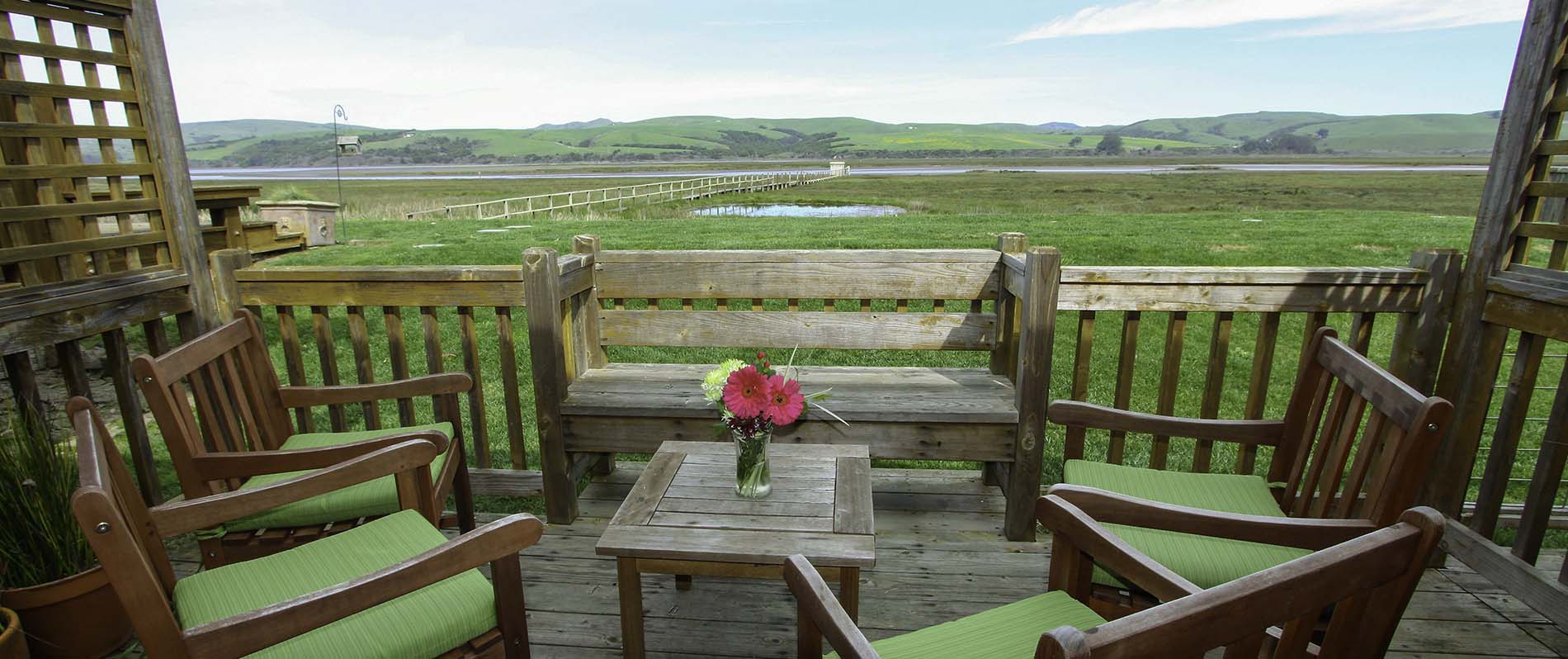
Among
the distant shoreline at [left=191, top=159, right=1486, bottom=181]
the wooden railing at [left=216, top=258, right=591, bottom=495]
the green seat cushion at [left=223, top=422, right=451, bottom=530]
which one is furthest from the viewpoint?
the distant shoreline at [left=191, top=159, right=1486, bottom=181]

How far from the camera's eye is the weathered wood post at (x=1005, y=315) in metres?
3.34

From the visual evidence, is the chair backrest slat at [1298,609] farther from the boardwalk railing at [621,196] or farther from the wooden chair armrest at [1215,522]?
the boardwalk railing at [621,196]

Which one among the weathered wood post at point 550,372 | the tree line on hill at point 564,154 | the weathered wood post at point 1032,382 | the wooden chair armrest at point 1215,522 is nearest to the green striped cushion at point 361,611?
the weathered wood post at point 550,372

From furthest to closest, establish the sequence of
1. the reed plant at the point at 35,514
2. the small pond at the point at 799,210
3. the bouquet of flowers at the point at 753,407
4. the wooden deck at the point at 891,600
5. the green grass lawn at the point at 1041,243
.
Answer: the small pond at the point at 799,210, the green grass lawn at the point at 1041,243, the wooden deck at the point at 891,600, the reed plant at the point at 35,514, the bouquet of flowers at the point at 753,407

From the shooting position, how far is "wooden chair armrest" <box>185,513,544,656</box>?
4.43 feet

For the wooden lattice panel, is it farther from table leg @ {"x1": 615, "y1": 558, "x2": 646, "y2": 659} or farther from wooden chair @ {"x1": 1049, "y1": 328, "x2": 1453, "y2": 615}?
wooden chair @ {"x1": 1049, "y1": 328, "x2": 1453, "y2": 615}

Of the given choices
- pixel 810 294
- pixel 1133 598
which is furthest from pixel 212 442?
pixel 1133 598

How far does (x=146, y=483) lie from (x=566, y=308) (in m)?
1.81

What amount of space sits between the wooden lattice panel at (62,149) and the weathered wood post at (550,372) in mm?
1533

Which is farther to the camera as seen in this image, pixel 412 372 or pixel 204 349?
pixel 412 372

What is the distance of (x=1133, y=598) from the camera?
6.03ft

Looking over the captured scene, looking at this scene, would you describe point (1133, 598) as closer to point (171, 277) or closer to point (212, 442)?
point (212, 442)

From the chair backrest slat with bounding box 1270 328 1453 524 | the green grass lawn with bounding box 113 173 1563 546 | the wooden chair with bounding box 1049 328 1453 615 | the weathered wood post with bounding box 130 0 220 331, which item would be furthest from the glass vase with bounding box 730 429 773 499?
the weathered wood post with bounding box 130 0 220 331

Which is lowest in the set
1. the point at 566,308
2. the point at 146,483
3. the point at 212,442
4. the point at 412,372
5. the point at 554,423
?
the point at 412,372
